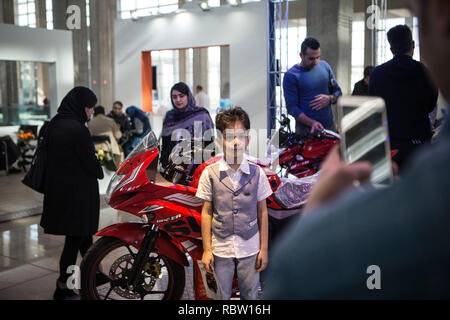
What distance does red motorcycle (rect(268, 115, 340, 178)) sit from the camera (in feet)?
13.3

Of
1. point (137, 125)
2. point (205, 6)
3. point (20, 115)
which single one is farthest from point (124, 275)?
point (20, 115)

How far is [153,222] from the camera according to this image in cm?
301

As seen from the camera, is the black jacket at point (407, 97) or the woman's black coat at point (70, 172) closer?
the black jacket at point (407, 97)

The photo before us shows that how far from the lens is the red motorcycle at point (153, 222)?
9.82 ft

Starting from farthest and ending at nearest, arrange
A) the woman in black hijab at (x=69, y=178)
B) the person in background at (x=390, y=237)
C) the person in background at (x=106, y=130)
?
the person in background at (x=106, y=130), the woman in black hijab at (x=69, y=178), the person in background at (x=390, y=237)

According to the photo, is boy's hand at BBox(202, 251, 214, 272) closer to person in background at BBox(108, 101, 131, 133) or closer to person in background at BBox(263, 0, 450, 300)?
person in background at BBox(263, 0, 450, 300)

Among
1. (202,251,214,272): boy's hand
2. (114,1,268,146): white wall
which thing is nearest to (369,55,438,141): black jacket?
(202,251,214,272): boy's hand

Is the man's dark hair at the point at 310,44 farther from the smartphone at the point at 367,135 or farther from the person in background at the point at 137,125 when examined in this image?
the person in background at the point at 137,125

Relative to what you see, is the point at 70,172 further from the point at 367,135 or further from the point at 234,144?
the point at 367,135

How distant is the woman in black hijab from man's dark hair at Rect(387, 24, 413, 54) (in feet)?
7.53

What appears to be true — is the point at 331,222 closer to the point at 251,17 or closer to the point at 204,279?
the point at 204,279

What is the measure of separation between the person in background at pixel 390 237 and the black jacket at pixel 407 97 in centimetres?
250

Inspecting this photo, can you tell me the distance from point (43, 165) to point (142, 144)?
1.09 meters

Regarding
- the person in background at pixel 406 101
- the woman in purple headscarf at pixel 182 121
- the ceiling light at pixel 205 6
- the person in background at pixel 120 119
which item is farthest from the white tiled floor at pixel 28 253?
the ceiling light at pixel 205 6
